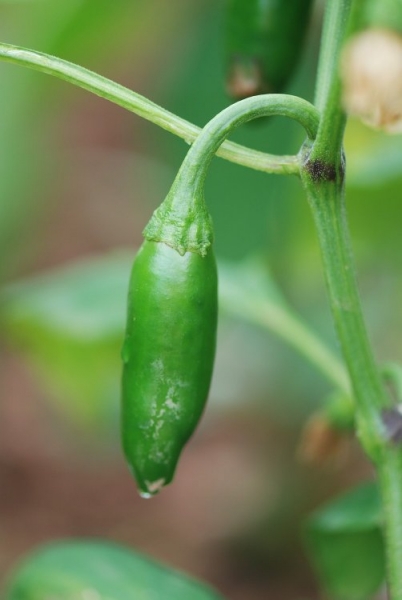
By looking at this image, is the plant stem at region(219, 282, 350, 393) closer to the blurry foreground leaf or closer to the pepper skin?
the blurry foreground leaf

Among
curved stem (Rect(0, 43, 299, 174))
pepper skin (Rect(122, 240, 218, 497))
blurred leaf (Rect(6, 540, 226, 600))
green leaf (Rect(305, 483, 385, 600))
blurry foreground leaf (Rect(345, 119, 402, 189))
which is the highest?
blurry foreground leaf (Rect(345, 119, 402, 189))

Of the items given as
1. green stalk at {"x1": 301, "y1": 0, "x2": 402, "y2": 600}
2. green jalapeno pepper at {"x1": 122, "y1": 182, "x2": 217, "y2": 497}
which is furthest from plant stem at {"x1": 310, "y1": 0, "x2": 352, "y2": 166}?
green jalapeno pepper at {"x1": 122, "y1": 182, "x2": 217, "y2": 497}

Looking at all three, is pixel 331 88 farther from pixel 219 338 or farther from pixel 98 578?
pixel 219 338

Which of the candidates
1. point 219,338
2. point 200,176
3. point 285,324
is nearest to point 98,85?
point 200,176

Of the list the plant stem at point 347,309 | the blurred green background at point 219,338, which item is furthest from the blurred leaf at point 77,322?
the plant stem at point 347,309

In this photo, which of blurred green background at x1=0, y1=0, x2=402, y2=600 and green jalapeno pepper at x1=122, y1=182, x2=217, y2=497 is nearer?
green jalapeno pepper at x1=122, y1=182, x2=217, y2=497

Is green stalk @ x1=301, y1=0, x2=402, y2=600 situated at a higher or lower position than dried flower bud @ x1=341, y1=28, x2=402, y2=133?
lower

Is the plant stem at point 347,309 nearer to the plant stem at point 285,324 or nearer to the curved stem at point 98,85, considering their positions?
the curved stem at point 98,85
